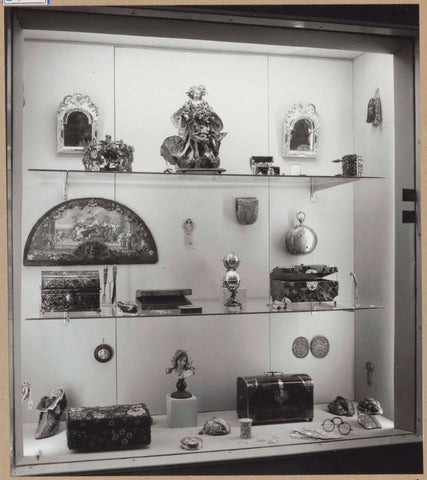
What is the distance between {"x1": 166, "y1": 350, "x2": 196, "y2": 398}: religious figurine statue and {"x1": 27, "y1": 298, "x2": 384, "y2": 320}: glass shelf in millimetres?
379

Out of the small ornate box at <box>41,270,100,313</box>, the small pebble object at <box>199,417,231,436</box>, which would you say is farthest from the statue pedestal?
the small ornate box at <box>41,270,100,313</box>

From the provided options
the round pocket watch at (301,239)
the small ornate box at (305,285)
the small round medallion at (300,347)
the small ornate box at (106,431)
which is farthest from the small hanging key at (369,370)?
the small ornate box at (106,431)

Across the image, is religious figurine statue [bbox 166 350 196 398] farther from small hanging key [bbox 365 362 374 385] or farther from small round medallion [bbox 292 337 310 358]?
small hanging key [bbox 365 362 374 385]

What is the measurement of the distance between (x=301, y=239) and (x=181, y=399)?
144 centimetres

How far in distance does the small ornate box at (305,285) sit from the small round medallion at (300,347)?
0.61 m

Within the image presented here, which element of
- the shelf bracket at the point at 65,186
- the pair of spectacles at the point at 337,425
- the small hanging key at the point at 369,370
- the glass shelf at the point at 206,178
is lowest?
the pair of spectacles at the point at 337,425

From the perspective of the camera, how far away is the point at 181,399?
12.3ft

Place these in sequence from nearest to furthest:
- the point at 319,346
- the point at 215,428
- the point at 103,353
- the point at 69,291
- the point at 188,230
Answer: the point at 69,291 < the point at 215,428 < the point at 103,353 < the point at 188,230 < the point at 319,346

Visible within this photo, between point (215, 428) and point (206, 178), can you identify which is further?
point (206, 178)

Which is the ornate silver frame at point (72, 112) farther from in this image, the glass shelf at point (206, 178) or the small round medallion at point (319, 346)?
the small round medallion at point (319, 346)

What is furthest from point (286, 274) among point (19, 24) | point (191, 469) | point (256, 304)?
point (19, 24)

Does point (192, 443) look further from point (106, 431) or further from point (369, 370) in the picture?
point (369, 370)

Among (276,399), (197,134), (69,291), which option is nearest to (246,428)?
(276,399)

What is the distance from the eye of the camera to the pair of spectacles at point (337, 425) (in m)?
3.60
